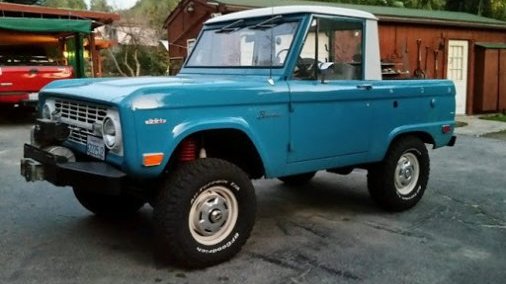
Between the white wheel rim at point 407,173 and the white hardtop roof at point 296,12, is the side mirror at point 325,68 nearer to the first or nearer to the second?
the white hardtop roof at point 296,12

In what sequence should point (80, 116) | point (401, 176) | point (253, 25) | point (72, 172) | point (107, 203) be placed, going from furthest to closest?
point (401, 176) → point (107, 203) → point (253, 25) → point (80, 116) → point (72, 172)

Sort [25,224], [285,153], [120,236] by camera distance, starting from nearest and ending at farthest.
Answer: [285,153]
[120,236]
[25,224]

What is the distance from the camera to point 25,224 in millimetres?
5016

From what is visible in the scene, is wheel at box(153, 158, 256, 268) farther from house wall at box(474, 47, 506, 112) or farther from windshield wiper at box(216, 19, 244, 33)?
house wall at box(474, 47, 506, 112)

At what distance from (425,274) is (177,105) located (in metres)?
2.14

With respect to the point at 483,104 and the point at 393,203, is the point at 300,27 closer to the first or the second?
the point at 393,203

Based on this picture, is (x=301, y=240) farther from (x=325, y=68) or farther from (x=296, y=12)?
(x=296, y=12)

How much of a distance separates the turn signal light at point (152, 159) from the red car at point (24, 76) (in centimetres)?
865

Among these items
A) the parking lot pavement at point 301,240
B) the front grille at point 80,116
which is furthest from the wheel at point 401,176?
the front grille at point 80,116

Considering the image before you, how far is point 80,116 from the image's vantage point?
414 centimetres

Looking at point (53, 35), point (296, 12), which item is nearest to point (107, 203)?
point (296, 12)

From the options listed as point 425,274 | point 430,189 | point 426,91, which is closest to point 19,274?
point 425,274

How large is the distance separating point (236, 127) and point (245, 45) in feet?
4.03

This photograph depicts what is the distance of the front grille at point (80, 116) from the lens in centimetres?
389
